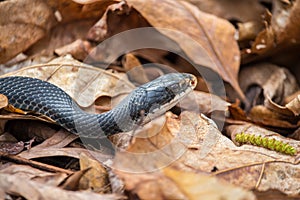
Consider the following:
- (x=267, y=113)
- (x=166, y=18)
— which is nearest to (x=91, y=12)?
(x=166, y=18)

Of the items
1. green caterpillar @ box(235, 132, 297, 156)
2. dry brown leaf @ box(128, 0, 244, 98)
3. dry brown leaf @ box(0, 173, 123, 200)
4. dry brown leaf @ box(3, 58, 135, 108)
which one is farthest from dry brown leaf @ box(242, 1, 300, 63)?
dry brown leaf @ box(0, 173, 123, 200)

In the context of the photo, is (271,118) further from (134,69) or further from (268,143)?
(134,69)

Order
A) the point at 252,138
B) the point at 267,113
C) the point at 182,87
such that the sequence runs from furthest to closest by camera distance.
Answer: the point at 267,113, the point at 182,87, the point at 252,138

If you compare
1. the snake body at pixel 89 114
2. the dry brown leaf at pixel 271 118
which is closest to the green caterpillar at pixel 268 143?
the dry brown leaf at pixel 271 118

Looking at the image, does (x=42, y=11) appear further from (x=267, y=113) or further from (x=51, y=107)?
(x=267, y=113)

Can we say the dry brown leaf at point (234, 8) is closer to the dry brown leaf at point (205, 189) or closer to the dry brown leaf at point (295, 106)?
the dry brown leaf at point (295, 106)

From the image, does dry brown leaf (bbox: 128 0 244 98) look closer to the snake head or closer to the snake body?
the snake head
